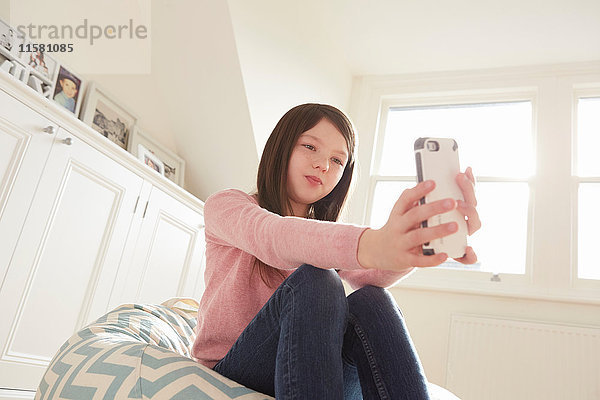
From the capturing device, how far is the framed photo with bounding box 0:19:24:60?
176cm

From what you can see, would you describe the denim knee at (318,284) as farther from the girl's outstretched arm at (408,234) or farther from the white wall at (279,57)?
the white wall at (279,57)

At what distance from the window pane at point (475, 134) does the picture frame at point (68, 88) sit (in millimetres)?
1970

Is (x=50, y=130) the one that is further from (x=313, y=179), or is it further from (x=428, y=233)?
(x=428, y=233)

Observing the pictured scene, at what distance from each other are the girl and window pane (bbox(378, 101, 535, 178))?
A: 2.02 meters

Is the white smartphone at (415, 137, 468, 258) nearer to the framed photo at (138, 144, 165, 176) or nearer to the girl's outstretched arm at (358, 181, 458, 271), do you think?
the girl's outstretched arm at (358, 181, 458, 271)

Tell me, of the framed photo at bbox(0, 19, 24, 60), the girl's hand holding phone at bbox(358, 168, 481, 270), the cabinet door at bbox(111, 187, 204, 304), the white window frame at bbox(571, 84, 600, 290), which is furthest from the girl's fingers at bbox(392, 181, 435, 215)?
the white window frame at bbox(571, 84, 600, 290)

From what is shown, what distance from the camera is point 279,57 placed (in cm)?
271

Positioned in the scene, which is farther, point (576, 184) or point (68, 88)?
point (576, 184)

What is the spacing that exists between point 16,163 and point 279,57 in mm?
1573

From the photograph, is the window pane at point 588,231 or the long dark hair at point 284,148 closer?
the long dark hair at point 284,148

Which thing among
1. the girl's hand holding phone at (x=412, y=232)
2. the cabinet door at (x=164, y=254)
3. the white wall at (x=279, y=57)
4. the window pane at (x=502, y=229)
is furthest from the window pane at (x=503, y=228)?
the girl's hand holding phone at (x=412, y=232)

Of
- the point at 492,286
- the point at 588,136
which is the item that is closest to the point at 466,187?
the point at 492,286

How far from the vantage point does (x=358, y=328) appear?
890 millimetres

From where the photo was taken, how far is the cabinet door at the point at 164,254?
6.72ft
